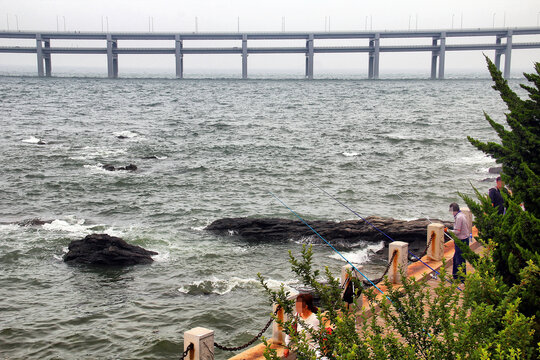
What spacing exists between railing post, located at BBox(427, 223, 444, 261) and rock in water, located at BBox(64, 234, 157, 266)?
6668 millimetres

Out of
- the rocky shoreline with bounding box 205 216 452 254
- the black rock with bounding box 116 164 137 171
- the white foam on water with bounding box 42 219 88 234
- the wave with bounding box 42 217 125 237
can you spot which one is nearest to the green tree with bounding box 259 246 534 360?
the rocky shoreline with bounding box 205 216 452 254

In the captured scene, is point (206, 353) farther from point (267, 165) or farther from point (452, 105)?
point (452, 105)

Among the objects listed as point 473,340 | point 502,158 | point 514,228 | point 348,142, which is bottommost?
point 348,142

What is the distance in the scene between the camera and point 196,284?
1189cm

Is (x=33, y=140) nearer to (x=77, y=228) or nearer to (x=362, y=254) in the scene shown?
(x=77, y=228)

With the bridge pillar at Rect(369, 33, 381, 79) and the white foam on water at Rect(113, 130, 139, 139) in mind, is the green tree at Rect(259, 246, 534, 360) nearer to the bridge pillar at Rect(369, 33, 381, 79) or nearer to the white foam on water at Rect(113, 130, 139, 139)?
the white foam on water at Rect(113, 130, 139, 139)

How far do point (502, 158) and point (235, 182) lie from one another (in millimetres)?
17687

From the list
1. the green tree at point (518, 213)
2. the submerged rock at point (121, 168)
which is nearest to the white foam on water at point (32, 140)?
the submerged rock at point (121, 168)

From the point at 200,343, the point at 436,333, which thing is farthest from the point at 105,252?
the point at 436,333

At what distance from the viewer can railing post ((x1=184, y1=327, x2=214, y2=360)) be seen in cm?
622

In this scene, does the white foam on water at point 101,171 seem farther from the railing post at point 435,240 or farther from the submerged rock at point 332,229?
the railing post at point 435,240

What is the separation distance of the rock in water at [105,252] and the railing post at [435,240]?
6.67 m

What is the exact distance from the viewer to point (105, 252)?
42.7 ft

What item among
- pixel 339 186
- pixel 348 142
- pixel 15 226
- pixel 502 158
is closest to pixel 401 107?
pixel 348 142
